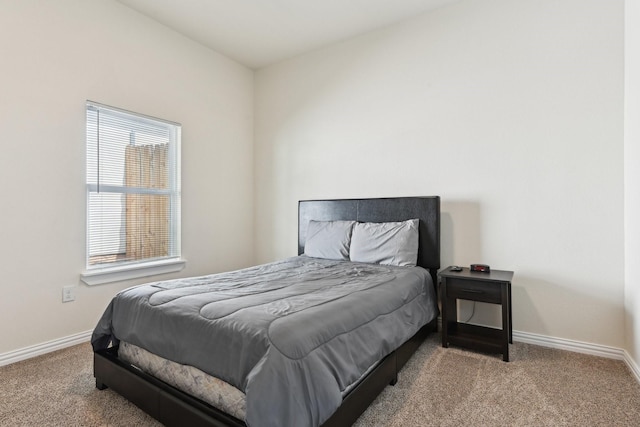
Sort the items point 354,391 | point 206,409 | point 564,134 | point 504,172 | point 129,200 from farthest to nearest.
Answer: point 129,200 < point 504,172 < point 564,134 < point 354,391 < point 206,409

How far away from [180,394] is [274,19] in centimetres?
320

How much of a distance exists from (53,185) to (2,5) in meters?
1.25

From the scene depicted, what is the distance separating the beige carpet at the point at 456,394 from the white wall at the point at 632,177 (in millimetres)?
325

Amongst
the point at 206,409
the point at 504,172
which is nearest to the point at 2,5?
the point at 206,409

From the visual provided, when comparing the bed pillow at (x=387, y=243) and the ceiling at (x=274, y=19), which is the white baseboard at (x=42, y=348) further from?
the ceiling at (x=274, y=19)

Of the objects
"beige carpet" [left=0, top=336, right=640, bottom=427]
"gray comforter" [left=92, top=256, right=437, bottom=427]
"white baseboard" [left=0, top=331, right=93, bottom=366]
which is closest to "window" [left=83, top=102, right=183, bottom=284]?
"white baseboard" [left=0, top=331, right=93, bottom=366]

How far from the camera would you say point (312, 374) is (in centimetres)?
127

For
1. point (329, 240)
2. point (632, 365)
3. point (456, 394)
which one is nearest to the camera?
point (456, 394)

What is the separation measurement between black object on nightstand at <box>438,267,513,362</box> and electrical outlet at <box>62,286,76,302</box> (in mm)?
2902

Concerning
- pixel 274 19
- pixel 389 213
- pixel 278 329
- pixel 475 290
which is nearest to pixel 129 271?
pixel 278 329

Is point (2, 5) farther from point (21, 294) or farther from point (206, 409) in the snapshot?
Result: point (206, 409)

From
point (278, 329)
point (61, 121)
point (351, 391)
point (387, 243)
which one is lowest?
point (351, 391)

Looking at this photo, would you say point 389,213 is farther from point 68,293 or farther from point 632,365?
point 68,293

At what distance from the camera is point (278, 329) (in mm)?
1309
